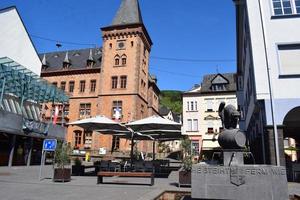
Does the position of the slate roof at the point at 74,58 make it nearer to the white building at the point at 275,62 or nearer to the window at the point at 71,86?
the window at the point at 71,86

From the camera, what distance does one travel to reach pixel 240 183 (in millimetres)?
7605

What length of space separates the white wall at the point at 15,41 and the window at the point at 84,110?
1434cm

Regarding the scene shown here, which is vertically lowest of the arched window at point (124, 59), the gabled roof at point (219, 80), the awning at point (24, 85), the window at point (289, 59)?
the window at point (289, 59)

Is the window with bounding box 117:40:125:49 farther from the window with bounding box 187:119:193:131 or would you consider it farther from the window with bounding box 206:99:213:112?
the window with bounding box 206:99:213:112

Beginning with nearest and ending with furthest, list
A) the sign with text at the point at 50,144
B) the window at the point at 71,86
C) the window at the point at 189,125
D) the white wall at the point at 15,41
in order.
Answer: the sign with text at the point at 50,144 → the white wall at the point at 15,41 → the window at the point at 189,125 → the window at the point at 71,86

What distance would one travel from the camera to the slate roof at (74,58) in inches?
1997

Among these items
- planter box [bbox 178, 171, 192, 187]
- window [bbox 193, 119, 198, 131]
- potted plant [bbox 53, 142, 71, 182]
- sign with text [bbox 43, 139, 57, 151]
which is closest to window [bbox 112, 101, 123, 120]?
window [bbox 193, 119, 198, 131]

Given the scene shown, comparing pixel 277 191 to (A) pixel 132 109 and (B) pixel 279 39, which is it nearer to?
(B) pixel 279 39

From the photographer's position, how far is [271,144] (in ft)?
44.7

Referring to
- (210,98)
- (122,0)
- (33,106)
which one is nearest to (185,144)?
(33,106)

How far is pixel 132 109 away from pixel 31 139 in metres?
17.5

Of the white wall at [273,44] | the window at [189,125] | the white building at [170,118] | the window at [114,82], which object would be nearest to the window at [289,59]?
the white wall at [273,44]

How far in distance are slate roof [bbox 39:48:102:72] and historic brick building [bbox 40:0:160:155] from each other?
0.97 ft

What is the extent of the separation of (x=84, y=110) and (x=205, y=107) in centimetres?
2062
